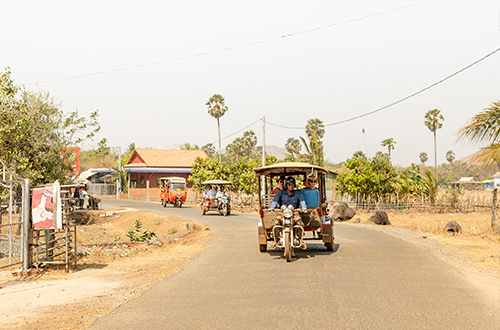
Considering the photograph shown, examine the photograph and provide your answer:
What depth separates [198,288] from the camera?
962 cm

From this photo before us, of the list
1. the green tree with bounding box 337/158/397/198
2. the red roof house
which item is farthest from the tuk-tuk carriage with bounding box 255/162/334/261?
the red roof house

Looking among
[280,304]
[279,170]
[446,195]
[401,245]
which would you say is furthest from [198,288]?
[446,195]

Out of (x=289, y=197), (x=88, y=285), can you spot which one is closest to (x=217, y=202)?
(x=289, y=197)

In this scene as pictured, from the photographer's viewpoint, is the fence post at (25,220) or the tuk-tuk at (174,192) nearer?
Result: the fence post at (25,220)

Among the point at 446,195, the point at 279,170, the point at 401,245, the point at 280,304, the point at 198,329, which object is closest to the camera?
the point at 198,329

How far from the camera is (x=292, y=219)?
13180mm

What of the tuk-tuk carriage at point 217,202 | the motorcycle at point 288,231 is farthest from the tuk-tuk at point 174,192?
the motorcycle at point 288,231

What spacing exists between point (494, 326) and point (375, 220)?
21.9m

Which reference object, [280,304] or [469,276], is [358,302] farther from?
[469,276]

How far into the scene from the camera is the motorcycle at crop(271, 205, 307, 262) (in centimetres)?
1281

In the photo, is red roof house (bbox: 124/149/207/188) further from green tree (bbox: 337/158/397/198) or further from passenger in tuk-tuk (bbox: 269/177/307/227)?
passenger in tuk-tuk (bbox: 269/177/307/227)

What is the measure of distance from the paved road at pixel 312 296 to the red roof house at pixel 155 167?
2171 inches

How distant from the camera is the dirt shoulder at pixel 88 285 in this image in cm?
766

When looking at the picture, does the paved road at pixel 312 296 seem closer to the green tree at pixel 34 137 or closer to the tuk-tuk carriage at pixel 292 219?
the tuk-tuk carriage at pixel 292 219
